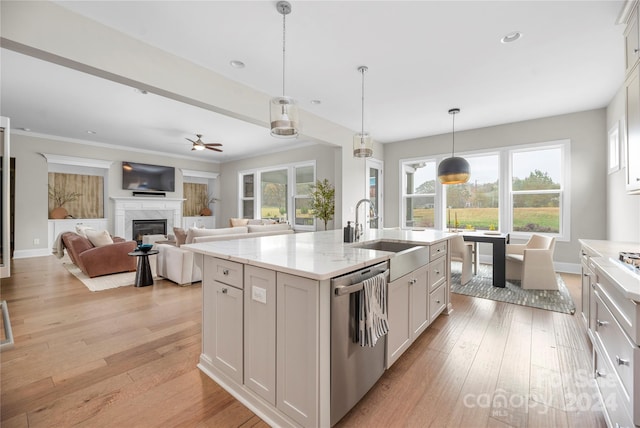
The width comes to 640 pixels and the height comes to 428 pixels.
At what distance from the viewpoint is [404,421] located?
5.17 feet

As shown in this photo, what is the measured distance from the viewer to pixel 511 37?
278cm

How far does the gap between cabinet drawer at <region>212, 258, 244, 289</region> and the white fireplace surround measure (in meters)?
7.32

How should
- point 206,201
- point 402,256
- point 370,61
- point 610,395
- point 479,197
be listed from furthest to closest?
point 206,201 → point 479,197 → point 370,61 → point 402,256 → point 610,395

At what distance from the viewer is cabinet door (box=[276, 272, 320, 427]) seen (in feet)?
4.57

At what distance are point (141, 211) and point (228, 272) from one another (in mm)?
7850

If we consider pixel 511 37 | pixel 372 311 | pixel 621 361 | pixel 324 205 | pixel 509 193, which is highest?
pixel 511 37

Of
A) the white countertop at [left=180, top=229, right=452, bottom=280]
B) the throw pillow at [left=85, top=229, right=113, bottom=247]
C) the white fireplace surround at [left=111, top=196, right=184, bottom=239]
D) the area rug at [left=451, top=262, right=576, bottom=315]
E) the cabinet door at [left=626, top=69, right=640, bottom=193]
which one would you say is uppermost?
the cabinet door at [left=626, top=69, right=640, bottom=193]

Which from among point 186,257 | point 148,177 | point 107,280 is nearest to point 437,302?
point 186,257

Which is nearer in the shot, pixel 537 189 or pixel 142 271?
pixel 142 271

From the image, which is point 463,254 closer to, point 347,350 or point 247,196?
point 347,350

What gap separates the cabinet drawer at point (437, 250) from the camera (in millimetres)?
2631

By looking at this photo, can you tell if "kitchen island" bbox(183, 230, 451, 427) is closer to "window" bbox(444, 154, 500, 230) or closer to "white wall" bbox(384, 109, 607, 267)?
"window" bbox(444, 154, 500, 230)

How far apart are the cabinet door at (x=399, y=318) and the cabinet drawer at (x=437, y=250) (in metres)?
0.57

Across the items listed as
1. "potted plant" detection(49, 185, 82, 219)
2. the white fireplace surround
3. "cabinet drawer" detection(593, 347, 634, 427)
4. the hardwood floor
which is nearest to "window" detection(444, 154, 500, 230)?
the hardwood floor
